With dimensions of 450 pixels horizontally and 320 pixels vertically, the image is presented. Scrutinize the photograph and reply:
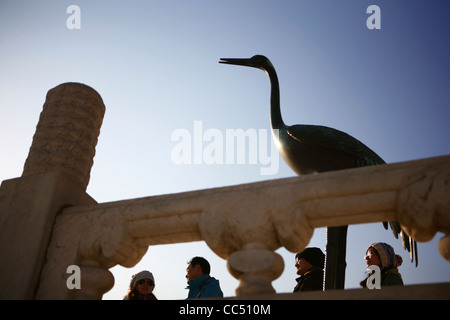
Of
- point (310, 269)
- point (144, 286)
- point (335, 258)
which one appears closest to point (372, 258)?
point (335, 258)

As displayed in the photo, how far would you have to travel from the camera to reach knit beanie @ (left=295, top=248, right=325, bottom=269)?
3.04 m

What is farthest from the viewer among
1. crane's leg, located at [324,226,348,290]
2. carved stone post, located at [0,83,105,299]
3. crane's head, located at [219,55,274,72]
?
crane's head, located at [219,55,274,72]

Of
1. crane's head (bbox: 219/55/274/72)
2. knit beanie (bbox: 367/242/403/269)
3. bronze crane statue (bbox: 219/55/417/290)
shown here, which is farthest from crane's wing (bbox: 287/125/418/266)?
crane's head (bbox: 219/55/274/72)

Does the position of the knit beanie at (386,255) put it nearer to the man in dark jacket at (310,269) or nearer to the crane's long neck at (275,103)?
the man in dark jacket at (310,269)

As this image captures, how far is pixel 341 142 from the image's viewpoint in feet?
10.6

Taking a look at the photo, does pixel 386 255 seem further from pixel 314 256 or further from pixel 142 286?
pixel 142 286

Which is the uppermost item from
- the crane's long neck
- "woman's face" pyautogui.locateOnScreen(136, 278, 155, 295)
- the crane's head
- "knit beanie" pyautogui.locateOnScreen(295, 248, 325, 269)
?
the crane's head

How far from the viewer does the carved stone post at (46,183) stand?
7.07ft

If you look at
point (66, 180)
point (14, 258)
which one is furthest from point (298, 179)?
point (14, 258)

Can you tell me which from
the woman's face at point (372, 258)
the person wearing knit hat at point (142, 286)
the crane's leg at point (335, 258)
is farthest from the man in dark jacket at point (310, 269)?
the person wearing knit hat at point (142, 286)

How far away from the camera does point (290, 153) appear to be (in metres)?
3.25

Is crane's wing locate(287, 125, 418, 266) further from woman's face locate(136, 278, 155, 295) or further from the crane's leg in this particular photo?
woman's face locate(136, 278, 155, 295)

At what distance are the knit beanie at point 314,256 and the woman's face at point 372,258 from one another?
1.01ft

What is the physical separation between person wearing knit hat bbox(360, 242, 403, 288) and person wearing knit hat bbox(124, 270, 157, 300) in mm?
1610
